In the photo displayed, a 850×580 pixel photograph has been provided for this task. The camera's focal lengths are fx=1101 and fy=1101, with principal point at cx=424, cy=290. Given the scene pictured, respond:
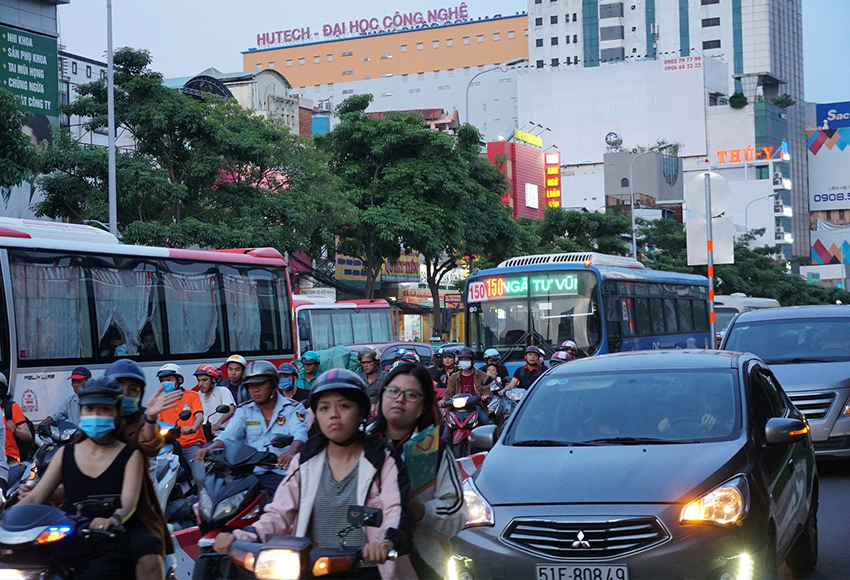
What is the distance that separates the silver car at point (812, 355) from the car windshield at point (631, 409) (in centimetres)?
488

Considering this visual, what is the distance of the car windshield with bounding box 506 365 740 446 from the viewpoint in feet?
19.9

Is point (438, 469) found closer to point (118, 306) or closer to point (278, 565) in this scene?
point (278, 565)

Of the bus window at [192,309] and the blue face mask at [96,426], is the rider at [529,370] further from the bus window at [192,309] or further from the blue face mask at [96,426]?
the blue face mask at [96,426]

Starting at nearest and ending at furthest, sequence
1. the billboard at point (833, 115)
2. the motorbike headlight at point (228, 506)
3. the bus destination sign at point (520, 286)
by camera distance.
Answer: the motorbike headlight at point (228, 506)
the bus destination sign at point (520, 286)
the billboard at point (833, 115)

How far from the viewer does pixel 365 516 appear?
3701 mm

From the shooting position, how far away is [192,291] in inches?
674

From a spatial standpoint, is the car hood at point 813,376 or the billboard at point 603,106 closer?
the car hood at point 813,376

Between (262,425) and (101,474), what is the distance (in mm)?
2353

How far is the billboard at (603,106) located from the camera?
338ft

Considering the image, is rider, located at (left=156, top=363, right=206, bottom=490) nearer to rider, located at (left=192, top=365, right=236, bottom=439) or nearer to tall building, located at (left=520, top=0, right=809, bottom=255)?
rider, located at (left=192, top=365, right=236, bottom=439)

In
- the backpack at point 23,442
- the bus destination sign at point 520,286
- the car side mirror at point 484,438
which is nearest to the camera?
the car side mirror at point 484,438

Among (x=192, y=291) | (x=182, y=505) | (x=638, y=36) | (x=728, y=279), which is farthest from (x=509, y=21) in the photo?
(x=182, y=505)

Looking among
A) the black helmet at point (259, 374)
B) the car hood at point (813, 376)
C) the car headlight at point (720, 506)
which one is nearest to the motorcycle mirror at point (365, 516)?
the car headlight at point (720, 506)

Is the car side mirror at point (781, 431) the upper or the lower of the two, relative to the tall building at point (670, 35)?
lower
